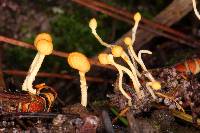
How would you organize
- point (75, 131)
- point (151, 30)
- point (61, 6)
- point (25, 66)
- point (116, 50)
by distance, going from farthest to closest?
point (61, 6) → point (25, 66) → point (151, 30) → point (116, 50) → point (75, 131)

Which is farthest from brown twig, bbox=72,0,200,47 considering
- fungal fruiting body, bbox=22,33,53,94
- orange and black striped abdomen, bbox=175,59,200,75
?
fungal fruiting body, bbox=22,33,53,94

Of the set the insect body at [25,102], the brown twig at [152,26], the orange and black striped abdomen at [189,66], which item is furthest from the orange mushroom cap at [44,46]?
the brown twig at [152,26]

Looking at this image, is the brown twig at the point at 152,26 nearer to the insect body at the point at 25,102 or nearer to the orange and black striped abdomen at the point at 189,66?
the orange and black striped abdomen at the point at 189,66

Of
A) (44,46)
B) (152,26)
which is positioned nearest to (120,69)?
(44,46)

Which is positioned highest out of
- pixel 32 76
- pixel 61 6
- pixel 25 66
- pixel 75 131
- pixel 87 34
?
pixel 61 6

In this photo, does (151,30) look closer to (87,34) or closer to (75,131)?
(87,34)

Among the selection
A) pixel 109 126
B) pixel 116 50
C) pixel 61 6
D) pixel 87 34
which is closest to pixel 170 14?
pixel 87 34
